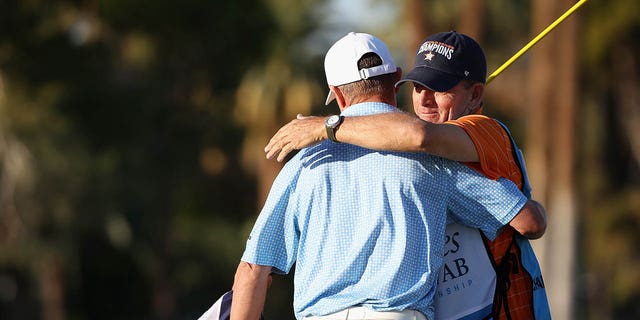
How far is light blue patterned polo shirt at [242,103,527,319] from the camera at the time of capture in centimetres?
441

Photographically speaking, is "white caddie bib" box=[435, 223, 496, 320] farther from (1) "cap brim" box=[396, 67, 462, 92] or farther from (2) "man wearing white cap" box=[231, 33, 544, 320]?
(1) "cap brim" box=[396, 67, 462, 92]

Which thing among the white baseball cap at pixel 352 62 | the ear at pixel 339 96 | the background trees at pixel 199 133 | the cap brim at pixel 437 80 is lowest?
the background trees at pixel 199 133

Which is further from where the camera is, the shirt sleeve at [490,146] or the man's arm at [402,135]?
the shirt sleeve at [490,146]

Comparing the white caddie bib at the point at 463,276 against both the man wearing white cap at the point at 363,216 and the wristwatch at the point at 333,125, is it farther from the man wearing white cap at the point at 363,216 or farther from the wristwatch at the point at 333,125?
the wristwatch at the point at 333,125

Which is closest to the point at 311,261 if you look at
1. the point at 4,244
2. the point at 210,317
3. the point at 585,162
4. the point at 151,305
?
the point at 210,317

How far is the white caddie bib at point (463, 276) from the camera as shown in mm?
4641

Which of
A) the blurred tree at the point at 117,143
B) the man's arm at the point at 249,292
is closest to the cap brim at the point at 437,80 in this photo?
the man's arm at the point at 249,292

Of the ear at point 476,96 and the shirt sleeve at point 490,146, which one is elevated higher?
the ear at point 476,96

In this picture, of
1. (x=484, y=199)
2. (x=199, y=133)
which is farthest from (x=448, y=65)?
(x=199, y=133)

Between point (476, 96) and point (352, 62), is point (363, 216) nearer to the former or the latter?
point (352, 62)

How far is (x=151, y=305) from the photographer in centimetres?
3575

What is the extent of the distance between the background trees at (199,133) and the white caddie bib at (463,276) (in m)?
15.8

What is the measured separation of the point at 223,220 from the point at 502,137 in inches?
1376

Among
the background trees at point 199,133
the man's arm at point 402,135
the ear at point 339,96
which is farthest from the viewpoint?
the background trees at point 199,133
